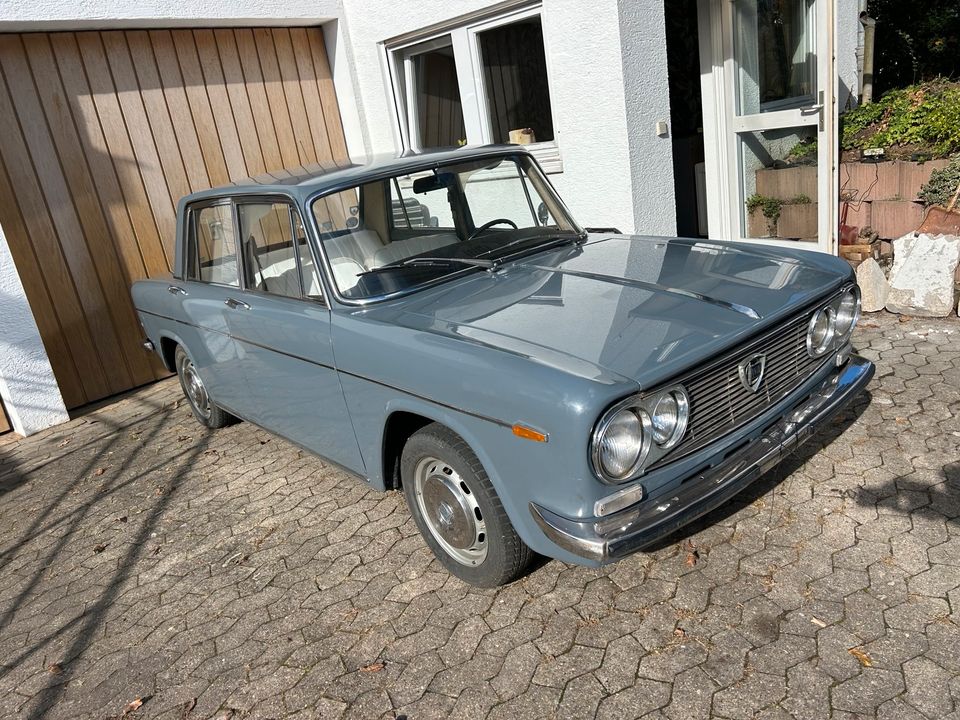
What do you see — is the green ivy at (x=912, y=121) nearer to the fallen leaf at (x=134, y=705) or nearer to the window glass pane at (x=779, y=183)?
the window glass pane at (x=779, y=183)

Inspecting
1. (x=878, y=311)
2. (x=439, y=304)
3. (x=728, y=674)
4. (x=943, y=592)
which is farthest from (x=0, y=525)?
(x=878, y=311)

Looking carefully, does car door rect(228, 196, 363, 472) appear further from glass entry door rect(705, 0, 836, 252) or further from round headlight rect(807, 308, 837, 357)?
glass entry door rect(705, 0, 836, 252)

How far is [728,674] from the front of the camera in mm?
2574

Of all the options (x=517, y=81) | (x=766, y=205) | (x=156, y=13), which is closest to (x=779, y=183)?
(x=766, y=205)

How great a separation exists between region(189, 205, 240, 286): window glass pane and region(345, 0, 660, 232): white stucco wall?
304 centimetres

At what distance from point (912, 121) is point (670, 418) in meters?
5.81

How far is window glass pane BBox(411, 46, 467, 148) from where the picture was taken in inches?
283

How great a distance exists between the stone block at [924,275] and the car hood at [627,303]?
2.41 m

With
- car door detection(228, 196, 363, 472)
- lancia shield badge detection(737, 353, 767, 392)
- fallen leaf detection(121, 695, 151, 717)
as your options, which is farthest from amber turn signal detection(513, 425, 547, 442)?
fallen leaf detection(121, 695, 151, 717)

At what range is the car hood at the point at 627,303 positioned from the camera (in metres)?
2.67

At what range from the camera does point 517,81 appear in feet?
21.9

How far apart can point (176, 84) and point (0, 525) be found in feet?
13.2

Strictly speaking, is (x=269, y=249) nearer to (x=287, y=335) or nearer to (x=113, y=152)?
(x=287, y=335)

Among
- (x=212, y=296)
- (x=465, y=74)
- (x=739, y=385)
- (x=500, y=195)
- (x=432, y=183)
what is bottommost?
(x=739, y=385)
